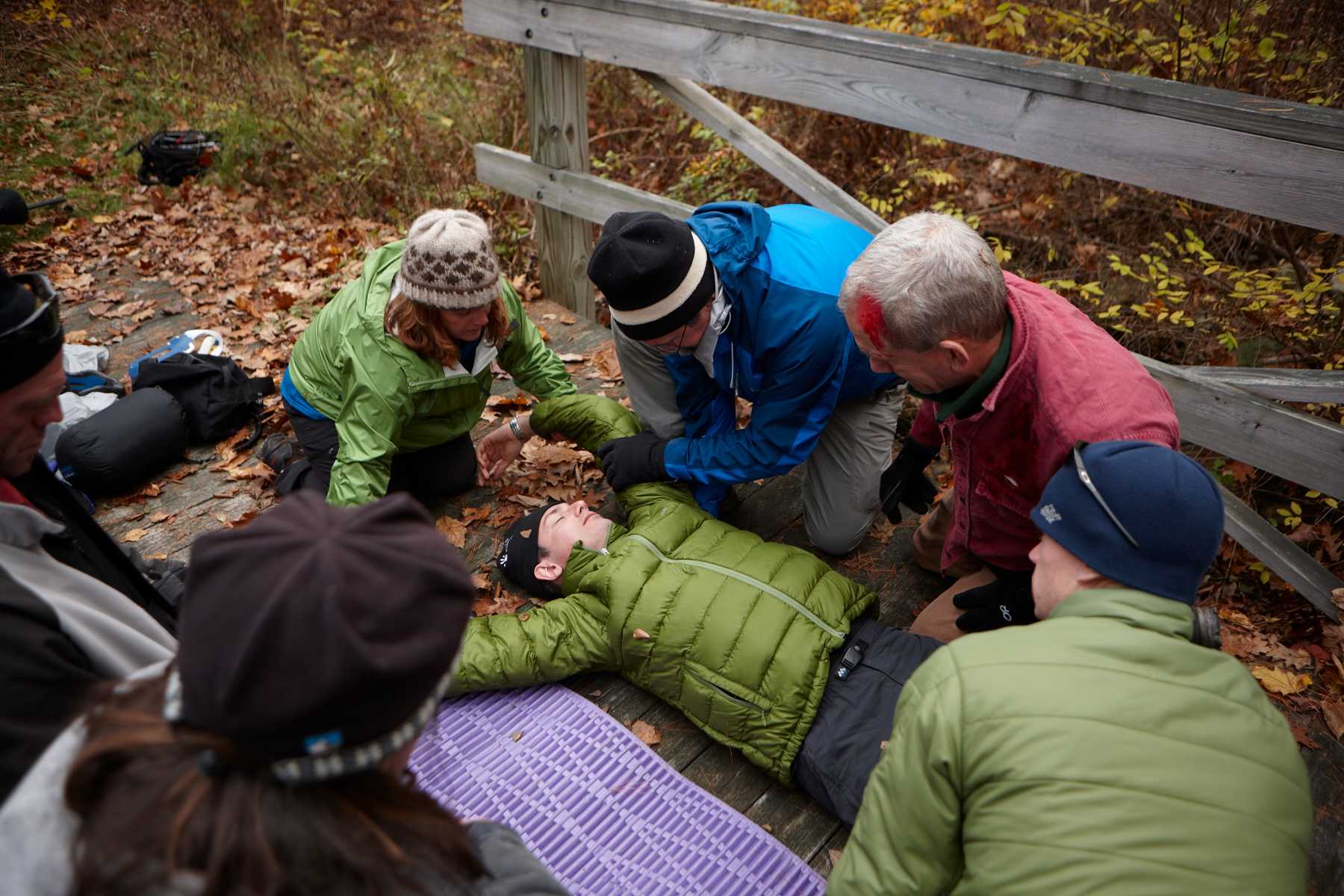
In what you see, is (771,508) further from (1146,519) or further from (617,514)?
(1146,519)

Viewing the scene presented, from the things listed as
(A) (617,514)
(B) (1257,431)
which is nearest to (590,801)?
(A) (617,514)

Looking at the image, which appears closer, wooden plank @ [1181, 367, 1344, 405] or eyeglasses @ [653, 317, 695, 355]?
wooden plank @ [1181, 367, 1344, 405]

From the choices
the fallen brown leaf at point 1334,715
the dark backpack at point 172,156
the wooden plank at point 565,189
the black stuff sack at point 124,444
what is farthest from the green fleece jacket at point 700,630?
the dark backpack at point 172,156

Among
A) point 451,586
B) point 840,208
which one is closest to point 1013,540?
point 840,208

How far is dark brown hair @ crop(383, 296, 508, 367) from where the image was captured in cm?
344

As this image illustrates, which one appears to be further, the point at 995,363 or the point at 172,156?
the point at 172,156

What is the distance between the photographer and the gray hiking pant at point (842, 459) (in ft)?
12.8

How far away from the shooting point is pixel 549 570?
363 centimetres

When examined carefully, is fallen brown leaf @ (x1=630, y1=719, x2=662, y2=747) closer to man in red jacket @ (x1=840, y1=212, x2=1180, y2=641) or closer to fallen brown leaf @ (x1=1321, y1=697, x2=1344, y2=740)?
man in red jacket @ (x1=840, y1=212, x2=1180, y2=641)

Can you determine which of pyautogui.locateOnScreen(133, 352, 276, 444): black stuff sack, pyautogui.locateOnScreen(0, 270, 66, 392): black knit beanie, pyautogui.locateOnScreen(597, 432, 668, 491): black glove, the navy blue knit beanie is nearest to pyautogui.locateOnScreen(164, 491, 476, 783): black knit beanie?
pyautogui.locateOnScreen(0, 270, 66, 392): black knit beanie

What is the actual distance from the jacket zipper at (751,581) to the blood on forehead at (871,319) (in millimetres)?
1006

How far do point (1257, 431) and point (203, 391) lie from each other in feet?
17.3

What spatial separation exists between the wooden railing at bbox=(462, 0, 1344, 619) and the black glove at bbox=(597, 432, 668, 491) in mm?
1563

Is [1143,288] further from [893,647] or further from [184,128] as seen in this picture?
[184,128]
